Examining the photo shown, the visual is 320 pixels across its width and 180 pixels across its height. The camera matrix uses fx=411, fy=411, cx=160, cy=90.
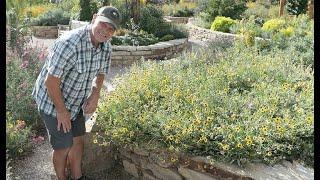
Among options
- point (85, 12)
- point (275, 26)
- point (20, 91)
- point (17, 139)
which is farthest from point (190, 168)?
point (85, 12)

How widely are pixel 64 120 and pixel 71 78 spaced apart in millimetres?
355

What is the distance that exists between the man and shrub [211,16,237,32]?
808 cm

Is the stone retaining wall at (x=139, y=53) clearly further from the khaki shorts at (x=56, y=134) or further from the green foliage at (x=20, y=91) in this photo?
the khaki shorts at (x=56, y=134)

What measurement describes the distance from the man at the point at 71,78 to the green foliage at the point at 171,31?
20.2 feet

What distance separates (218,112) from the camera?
13.1ft

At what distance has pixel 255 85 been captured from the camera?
4594 mm

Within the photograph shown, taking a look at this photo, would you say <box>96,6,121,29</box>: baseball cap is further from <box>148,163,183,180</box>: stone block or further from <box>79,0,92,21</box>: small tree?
<box>79,0,92,21</box>: small tree

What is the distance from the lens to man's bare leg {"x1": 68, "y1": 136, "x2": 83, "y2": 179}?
153 inches

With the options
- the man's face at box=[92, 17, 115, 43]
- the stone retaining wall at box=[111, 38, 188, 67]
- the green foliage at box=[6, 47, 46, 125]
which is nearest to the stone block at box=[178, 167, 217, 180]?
the man's face at box=[92, 17, 115, 43]

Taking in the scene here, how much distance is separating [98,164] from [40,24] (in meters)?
8.95

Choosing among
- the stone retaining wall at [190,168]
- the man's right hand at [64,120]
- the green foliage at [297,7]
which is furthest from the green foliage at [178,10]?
the man's right hand at [64,120]

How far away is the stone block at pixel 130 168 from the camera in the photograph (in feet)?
14.2

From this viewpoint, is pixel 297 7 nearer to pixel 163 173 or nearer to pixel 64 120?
pixel 163 173
